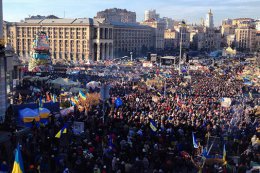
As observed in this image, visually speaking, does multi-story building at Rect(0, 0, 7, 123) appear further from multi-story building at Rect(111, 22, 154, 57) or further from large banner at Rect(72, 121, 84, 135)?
multi-story building at Rect(111, 22, 154, 57)

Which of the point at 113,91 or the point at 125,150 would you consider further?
the point at 113,91

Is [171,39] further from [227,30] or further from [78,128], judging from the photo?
[78,128]

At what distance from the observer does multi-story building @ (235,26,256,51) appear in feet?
499

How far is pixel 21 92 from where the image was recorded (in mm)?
28219

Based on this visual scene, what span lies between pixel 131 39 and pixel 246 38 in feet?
207

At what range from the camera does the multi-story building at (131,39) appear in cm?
10588

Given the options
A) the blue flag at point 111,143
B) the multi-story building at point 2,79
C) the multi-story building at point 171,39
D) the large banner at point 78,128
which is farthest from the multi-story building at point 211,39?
the blue flag at point 111,143

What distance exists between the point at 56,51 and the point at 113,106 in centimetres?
7555

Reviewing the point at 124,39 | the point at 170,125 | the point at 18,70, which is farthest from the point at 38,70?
the point at 124,39

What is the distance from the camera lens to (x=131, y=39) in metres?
114

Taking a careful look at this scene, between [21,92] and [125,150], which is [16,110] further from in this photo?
[21,92]

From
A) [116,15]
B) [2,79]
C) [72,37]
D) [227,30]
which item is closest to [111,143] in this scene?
[2,79]

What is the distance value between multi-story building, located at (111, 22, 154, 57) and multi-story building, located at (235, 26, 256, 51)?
47.4 meters

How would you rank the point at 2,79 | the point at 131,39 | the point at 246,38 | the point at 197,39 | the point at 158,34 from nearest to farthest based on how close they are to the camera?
the point at 2,79
the point at 131,39
the point at 158,34
the point at 197,39
the point at 246,38
